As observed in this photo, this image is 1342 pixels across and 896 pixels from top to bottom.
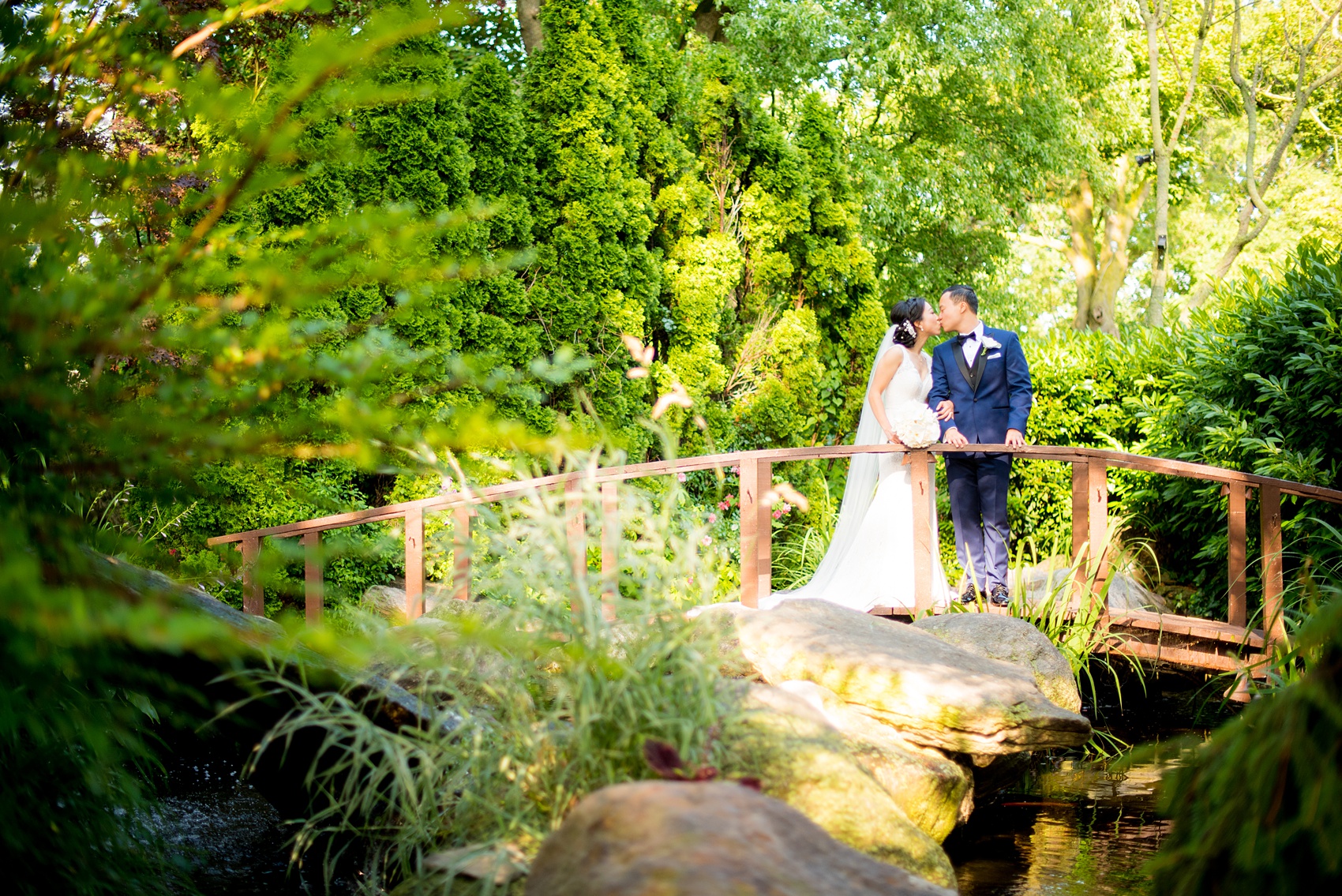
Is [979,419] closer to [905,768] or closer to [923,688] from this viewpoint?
[923,688]

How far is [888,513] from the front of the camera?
7984mm

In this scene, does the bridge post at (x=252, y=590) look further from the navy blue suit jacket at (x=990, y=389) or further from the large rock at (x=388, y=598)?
the navy blue suit jacket at (x=990, y=389)

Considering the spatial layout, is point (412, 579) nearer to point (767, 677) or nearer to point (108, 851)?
point (767, 677)

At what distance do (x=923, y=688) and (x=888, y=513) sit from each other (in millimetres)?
3227

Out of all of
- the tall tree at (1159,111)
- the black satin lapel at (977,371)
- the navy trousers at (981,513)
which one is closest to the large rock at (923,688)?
the navy trousers at (981,513)

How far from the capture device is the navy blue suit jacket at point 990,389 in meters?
7.64

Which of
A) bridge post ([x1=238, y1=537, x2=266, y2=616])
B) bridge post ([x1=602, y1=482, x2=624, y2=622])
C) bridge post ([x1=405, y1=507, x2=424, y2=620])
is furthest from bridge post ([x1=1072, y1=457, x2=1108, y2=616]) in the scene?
bridge post ([x1=238, y1=537, x2=266, y2=616])

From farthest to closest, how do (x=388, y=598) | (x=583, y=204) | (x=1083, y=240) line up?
(x=1083, y=240)
(x=583, y=204)
(x=388, y=598)

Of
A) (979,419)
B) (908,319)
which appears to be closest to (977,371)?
(979,419)

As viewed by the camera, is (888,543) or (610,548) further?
(888,543)

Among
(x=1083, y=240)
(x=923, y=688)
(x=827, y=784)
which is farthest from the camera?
(x=1083, y=240)

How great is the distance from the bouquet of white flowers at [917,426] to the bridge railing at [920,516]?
0.25 ft

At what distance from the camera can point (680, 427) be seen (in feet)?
32.2

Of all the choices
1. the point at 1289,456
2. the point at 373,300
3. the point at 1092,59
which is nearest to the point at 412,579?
the point at 373,300
